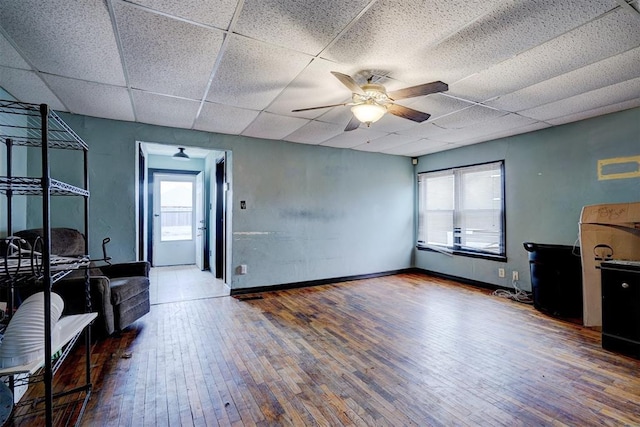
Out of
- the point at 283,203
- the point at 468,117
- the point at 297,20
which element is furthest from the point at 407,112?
the point at 283,203

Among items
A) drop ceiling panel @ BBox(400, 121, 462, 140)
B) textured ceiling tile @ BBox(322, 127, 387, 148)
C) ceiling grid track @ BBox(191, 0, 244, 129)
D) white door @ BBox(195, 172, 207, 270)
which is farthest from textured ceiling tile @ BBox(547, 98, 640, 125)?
white door @ BBox(195, 172, 207, 270)

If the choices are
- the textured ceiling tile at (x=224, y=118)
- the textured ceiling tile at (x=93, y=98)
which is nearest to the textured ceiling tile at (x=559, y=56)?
the textured ceiling tile at (x=224, y=118)

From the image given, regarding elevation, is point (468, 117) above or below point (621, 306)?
above

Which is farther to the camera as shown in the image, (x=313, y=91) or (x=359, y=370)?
(x=313, y=91)

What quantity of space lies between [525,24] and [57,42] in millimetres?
3071

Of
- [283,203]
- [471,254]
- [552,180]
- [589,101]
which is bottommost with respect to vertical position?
[471,254]

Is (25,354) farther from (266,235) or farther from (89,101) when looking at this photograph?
(266,235)

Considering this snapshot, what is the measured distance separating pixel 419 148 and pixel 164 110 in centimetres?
407

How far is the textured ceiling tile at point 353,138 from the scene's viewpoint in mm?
4355

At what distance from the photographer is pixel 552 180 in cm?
405

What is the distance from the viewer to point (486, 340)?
2879 mm

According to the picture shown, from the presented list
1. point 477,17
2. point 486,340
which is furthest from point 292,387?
point 477,17

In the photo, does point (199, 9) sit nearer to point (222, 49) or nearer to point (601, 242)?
point (222, 49)

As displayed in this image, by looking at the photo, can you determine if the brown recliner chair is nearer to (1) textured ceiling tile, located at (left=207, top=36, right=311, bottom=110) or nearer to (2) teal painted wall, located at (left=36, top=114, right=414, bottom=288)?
(2) teal painted wall, located at (left=36, top=114, right=414, bottom=288)
